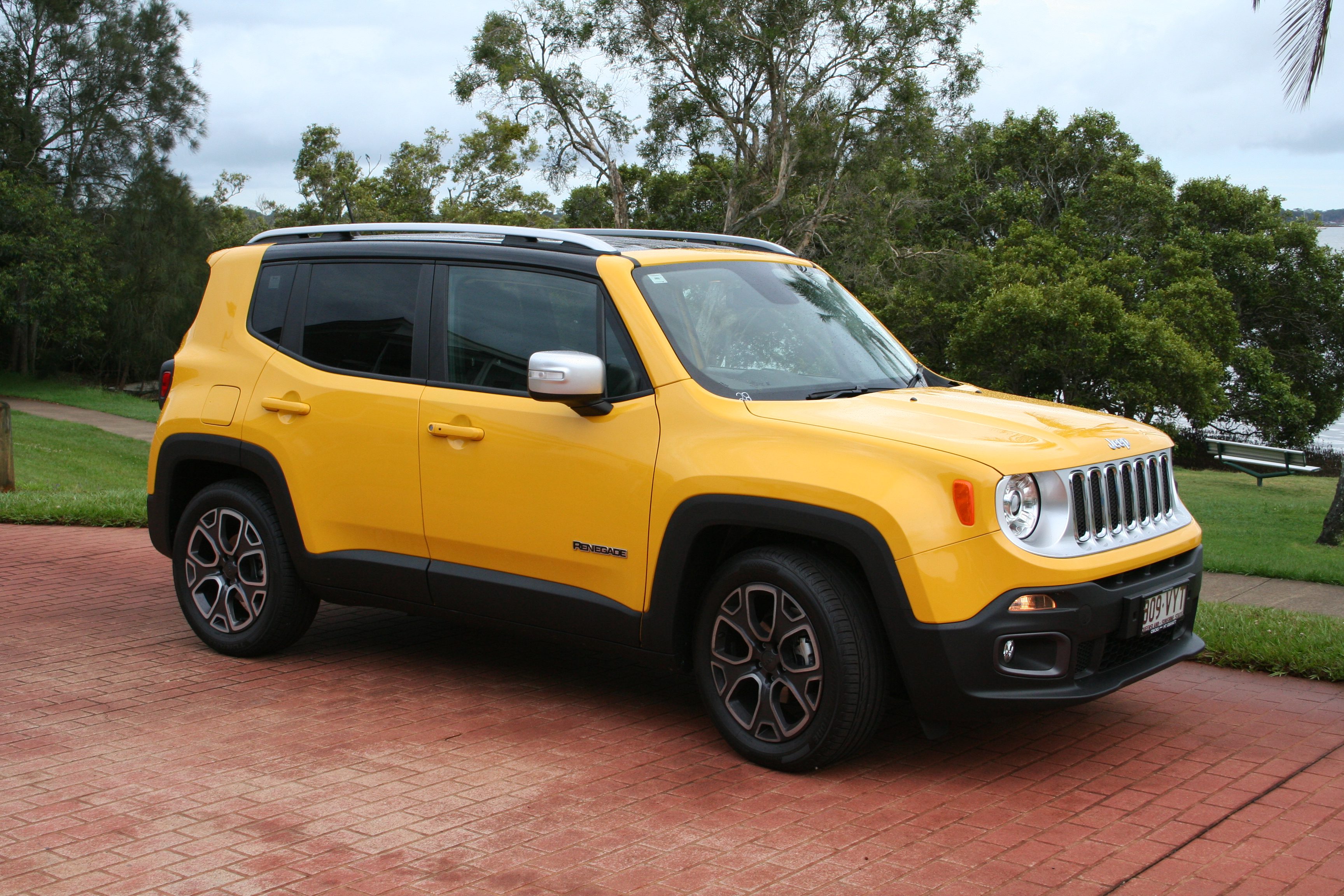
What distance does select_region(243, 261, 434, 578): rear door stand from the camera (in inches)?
218

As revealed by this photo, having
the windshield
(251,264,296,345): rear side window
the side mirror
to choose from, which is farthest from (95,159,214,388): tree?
the side mirror

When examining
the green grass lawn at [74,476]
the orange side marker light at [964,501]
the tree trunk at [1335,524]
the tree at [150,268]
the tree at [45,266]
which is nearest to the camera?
the orange side marker light at [964,501]

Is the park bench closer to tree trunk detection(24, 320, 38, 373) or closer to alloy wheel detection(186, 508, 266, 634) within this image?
alloy wheel detection(186, 508, 266, 634)

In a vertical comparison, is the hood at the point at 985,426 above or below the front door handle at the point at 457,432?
above

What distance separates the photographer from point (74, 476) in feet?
64.2

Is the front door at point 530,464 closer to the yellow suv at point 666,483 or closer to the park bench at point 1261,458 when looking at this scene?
the yellow suv at point 666,483

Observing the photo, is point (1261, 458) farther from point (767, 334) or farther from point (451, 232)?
point (451, 232)

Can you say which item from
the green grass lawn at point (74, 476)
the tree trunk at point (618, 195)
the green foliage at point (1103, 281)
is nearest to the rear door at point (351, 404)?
the green grass lawn at point (74, 476)

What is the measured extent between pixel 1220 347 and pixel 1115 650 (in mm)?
35417

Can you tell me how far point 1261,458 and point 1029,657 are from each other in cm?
2027

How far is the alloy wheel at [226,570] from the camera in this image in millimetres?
6078

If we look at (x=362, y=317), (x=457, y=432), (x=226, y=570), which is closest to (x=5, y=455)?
(x=226, y=570)

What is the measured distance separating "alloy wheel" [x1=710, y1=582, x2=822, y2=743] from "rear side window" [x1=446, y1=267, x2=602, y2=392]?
4.06ft

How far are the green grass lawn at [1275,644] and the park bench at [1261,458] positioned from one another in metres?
16.2
